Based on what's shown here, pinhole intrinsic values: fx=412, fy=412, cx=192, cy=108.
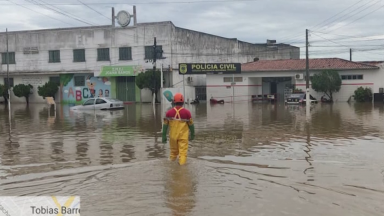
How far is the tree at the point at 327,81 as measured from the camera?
41.3 metres

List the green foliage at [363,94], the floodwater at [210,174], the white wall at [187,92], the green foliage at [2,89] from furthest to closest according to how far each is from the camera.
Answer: the green foliage at [2,89], the white wall at [187,92], the green foliage at [363,94], the floodwater at [210,174]

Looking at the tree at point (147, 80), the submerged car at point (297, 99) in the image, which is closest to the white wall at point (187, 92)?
the tree at point (147, 80)

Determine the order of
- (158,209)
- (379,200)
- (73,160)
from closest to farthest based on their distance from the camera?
1. (158,209)
2. (379,200)
3. (73,160)

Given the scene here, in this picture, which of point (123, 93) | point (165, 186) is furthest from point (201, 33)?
point (165, 186)

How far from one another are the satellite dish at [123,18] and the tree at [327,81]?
70.1ft

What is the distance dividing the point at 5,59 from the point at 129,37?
55.7 feet

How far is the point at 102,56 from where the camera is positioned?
47.9 m

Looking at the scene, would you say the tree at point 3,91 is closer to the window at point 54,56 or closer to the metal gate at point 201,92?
the window at point 54,56

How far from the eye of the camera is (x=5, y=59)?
51.5m

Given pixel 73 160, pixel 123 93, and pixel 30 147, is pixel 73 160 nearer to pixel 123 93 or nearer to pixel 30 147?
pixel 30 147

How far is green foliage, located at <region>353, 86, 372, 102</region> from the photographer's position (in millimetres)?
40719

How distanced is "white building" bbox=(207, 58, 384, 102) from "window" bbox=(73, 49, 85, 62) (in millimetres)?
15074

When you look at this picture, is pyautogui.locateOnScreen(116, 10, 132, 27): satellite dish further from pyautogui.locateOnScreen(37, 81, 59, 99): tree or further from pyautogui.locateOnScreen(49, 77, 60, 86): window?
pyautogui.locateOnScreen(37, 81, 59, 99): tree

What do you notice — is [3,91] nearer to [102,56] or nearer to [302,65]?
[102,56]
